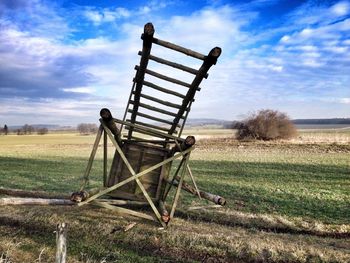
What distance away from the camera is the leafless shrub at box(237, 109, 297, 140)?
5366 cm

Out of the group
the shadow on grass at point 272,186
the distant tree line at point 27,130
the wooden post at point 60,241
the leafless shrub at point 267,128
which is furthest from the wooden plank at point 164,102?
the distant tree line at point 27,130

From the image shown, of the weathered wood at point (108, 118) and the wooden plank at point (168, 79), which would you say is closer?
the weathered wood at point (108, 118)

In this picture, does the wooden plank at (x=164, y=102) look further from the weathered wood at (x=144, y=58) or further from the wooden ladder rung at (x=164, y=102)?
the weathered wood at (x=144, y=58)

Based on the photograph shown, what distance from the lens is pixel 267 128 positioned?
53.6 meters

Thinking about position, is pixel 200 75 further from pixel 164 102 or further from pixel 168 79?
pixel 164 102

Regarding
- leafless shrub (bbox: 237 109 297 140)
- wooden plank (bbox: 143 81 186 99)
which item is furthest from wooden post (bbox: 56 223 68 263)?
leafless shrub (bbox: 237 109 297 140)

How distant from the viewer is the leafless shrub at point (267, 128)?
176ft

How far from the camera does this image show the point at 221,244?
7480mm

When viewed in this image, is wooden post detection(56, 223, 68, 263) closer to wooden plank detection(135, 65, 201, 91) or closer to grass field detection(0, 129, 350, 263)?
grass field detection(0, 129, 350, 263)

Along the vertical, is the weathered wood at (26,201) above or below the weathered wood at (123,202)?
above

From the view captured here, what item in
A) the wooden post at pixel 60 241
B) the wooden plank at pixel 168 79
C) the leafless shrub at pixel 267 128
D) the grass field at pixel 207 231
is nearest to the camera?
the wooden post at pixel 60 241

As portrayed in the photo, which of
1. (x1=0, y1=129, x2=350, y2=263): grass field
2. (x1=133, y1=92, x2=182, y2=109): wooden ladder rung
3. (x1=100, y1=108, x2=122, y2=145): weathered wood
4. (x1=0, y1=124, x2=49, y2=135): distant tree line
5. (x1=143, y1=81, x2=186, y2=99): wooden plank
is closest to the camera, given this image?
(x1=0, y1=129, x2=350, y2=263): grass field

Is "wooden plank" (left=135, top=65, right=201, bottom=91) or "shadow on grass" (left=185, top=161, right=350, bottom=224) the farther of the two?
"shadow on grass" (left=185, top=161, right=350, bottom=224)

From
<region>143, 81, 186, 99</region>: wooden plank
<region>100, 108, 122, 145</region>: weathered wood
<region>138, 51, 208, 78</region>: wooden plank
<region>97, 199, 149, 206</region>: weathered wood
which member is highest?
<region>138, 51, 208, 78</region>: wooden plank
